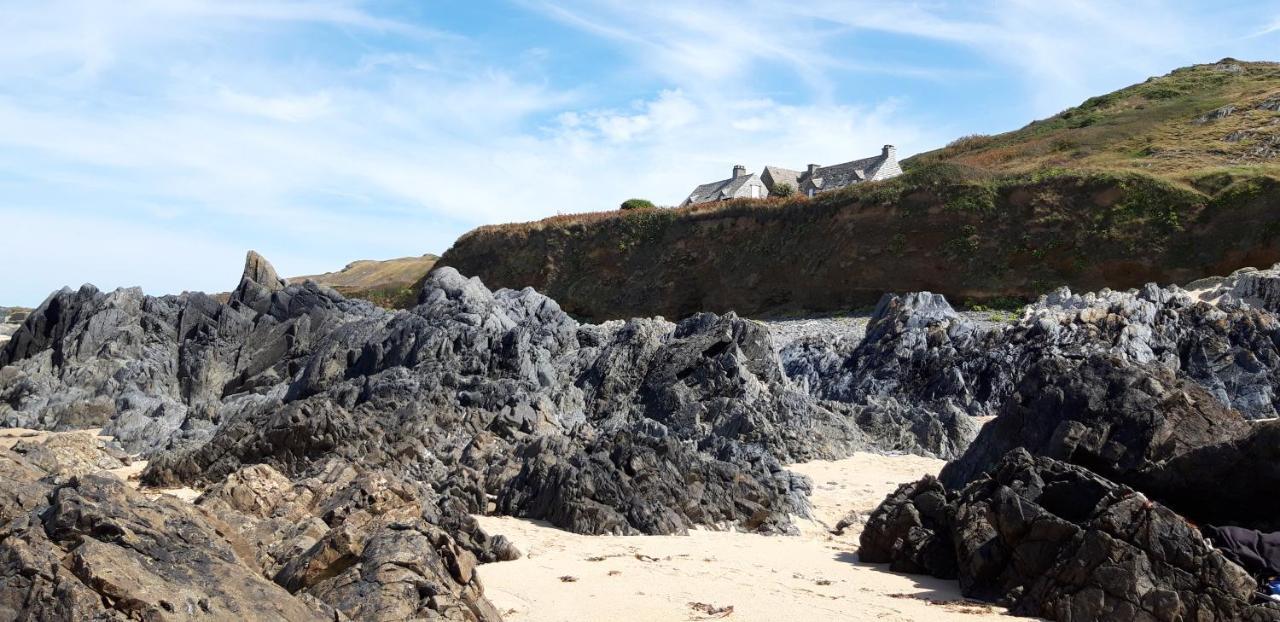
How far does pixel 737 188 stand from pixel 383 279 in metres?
22.7

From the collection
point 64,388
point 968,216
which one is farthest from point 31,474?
point 968,216

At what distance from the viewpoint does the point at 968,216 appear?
1513 inches

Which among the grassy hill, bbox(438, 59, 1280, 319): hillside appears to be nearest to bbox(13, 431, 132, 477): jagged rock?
bbox(438, 59, 1280, 319): hillside

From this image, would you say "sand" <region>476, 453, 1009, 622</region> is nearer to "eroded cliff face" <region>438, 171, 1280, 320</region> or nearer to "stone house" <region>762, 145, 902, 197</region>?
"eroded cliff face" <region>438, 171, 1280, 320</region>

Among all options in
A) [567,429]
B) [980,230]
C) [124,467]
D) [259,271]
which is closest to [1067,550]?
[567,429]

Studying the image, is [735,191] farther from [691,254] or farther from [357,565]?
[357,565]

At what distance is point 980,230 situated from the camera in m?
37.8

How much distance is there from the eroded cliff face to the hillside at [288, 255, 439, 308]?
360 centimetres

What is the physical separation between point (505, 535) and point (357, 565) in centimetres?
352

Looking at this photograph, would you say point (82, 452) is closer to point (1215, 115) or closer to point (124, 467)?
point (124, 467)

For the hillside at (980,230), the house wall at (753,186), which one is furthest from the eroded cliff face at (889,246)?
the house wall at (753,186)

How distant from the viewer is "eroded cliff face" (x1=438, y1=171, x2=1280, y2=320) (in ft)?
112

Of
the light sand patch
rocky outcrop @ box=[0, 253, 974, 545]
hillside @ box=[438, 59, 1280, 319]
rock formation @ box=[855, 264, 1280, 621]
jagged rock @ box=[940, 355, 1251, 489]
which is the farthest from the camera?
hillside @ box=[438, 59, 1280, 319]

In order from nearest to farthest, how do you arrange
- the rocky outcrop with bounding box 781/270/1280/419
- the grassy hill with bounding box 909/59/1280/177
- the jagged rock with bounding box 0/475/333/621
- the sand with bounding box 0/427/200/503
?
the jagged rock with bounding box 0/475/333/621
the sand with bounding box 0/427/200/503
the rocky outcrop with bounding box 781/270/1280/419
the grassy hill with bounding box 909/59/1280/177
